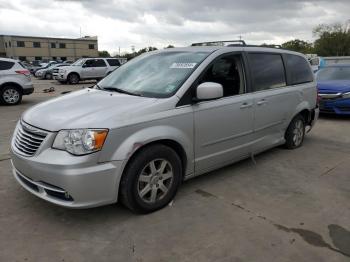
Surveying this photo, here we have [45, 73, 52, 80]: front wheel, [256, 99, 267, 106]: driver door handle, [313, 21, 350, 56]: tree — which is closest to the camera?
[256, 99, 267, 106]: driver door handle

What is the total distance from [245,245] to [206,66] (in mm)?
2051

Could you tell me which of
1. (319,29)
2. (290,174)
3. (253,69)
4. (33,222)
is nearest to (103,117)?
(33,222)

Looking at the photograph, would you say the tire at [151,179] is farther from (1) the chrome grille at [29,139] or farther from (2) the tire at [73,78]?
(2) the tire at [73,78]

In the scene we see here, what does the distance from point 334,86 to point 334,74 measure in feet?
4.08

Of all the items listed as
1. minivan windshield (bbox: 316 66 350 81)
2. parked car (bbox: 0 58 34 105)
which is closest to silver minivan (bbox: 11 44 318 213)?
minivan windshield (bbox: 316 66 350 81)

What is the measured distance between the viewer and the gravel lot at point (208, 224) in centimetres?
292

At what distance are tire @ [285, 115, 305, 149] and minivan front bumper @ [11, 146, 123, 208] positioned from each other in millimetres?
3492

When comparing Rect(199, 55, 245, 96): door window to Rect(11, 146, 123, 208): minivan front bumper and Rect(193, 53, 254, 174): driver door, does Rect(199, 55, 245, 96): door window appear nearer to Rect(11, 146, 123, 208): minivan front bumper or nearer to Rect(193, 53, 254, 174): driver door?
Rect(193, 53, 254, 174): driver door

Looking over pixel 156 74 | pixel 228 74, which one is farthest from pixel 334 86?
pixel 156 74

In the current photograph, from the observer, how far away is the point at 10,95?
1195cm

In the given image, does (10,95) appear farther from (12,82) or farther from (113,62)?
(113,62)

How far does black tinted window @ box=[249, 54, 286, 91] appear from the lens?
4.74 meters

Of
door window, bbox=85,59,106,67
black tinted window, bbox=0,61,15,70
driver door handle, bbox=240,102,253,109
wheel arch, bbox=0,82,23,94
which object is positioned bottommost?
driver door handle, bbox=240,102,253,109

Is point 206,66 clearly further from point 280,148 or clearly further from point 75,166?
point 280,148
